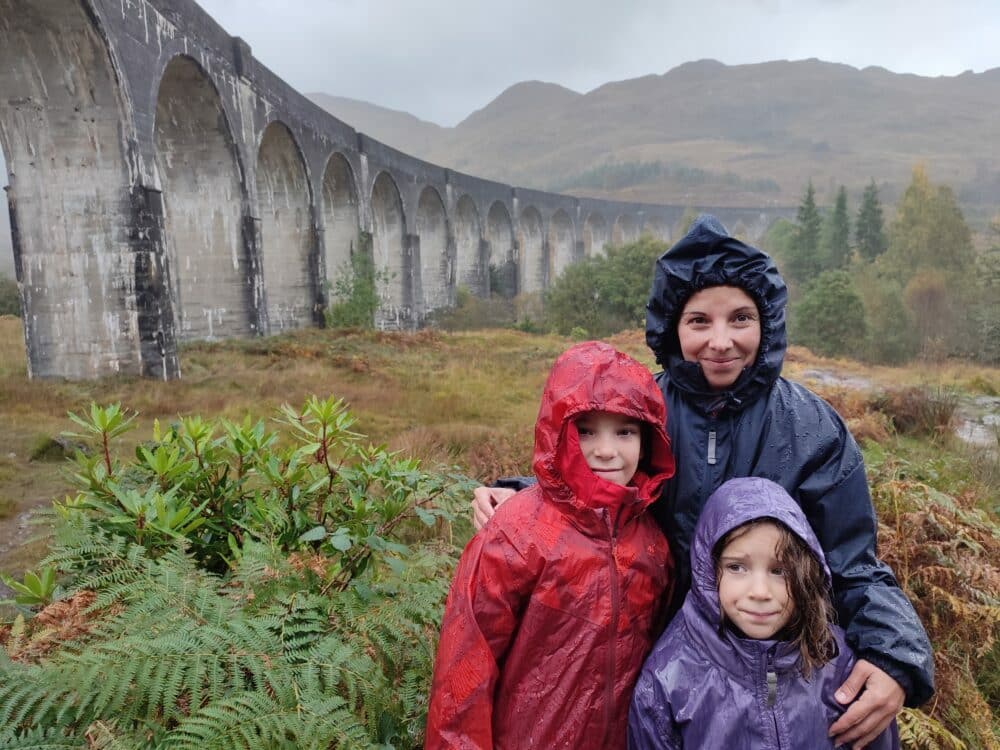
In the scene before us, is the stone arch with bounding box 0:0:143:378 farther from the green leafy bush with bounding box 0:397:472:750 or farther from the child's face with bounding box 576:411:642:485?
the child's face with bounding box 576:411:642:485

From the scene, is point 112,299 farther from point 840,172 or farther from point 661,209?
point 840,172

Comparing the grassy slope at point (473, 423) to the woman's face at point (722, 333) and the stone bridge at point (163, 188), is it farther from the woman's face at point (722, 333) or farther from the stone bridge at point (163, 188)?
the woman's face at point (722, 333)

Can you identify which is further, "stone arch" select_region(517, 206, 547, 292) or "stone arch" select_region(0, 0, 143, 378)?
"stone arch" select_region(517, 206, 547, 292)

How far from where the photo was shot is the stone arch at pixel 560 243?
1673 inches

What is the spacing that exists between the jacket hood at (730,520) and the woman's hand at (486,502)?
1.68ft

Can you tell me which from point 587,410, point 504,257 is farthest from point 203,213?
point 504,257

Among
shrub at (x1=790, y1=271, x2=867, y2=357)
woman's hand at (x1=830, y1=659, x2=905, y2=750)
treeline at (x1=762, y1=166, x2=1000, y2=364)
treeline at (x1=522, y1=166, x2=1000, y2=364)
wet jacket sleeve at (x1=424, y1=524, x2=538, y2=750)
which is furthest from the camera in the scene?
shrub at (x1=790, y1=271, x2=867, y2=357)

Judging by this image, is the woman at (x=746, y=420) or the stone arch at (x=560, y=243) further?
the stone arch at (x=560, y=243)

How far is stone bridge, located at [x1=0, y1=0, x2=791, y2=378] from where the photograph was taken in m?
8.63

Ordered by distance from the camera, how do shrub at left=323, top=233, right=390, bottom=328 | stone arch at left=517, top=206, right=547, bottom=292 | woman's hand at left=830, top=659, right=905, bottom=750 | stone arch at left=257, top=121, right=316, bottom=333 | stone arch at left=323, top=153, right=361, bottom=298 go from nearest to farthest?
woman's hand at left=830, top=659, right=905, bottom=750 < stone arch at left=257, top=121, right=316, bottom=333 < shrub at left=323, top=233, right=390, bottom=328 < stone arch at left=323, top=153, right=361, bottom=298 < stone arch at left=517, top=206, right=547, bottom=292

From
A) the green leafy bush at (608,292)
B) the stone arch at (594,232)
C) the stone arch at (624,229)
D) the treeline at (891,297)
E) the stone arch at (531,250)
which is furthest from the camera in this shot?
the stone arch at (624,229)

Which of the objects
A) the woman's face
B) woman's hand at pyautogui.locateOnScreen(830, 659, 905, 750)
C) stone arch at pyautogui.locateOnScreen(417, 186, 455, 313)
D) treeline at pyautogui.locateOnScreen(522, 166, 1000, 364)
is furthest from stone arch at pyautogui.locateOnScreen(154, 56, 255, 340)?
stone arch at pyautogui.locateOnScreen(417, 186, 455, 313)

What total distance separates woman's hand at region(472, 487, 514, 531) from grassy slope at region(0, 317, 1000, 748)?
1.58 metres

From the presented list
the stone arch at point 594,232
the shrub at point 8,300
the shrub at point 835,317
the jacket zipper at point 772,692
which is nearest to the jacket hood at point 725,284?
the jacket zipper at point 772,692
